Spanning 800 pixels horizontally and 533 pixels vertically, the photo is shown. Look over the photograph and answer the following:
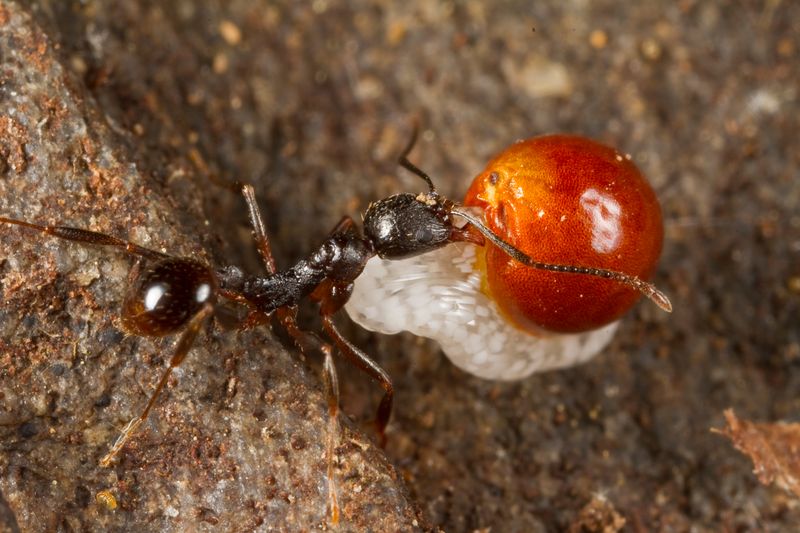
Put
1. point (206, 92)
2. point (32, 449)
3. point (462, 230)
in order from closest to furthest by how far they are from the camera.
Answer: point (32, 449) < point (462, 230) < point (206, 92)

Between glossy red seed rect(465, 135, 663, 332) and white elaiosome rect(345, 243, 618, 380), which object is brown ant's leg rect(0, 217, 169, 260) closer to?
white elaiosome rect(345, 243, 618, 380)

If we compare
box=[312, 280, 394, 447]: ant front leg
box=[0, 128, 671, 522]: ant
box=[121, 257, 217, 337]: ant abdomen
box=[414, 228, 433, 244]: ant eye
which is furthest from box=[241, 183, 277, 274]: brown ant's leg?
box=[414, 228, 433, 244]: ant eye

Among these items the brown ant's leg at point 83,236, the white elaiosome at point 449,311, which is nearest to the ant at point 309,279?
the brown ant's leg at point 83,236

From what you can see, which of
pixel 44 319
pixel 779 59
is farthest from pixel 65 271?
pixel 779 59

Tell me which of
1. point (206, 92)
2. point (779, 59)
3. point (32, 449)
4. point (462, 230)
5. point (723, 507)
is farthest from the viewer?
point (779, 59)

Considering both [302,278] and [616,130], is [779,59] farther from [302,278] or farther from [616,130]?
[302,278]

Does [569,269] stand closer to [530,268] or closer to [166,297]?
[530,268]

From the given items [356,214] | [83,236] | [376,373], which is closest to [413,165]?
[356,214]
